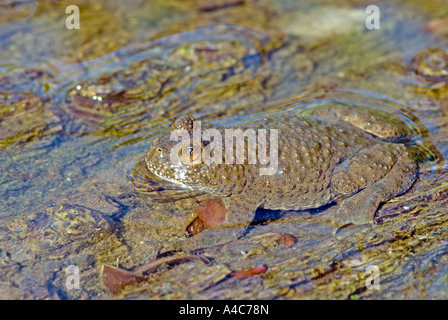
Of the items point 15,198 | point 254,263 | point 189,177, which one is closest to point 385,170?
point 254,263

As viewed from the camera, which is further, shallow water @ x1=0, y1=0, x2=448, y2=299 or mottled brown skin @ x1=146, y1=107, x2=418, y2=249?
mottled brown skin @ x1=146, y1=107, x2=418, y2=249

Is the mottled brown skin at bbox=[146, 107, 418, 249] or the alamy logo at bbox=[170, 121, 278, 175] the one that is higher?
the alamy logo at bbox=[170, 121, 278, 175]

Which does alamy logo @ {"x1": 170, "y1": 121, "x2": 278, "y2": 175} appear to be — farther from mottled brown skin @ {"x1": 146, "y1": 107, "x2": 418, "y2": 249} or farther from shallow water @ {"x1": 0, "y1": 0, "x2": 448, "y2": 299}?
shallow water @ {"x1": 0, "y1": 0, "x2": 448, "y2": 299}

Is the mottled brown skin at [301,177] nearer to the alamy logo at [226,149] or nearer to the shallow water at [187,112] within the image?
the alamy logo at [226,149]

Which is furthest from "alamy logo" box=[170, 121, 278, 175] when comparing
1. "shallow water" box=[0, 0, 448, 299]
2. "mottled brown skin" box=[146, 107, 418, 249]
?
"shallow water" box=[0, 0, 448, 299]

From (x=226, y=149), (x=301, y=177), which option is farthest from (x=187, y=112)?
(x=301, y=177)

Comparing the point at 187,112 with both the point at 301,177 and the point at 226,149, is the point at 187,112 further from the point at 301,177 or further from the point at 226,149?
the point at 301,177

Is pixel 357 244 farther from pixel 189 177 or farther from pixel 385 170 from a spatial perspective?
A: pixel 189 177
